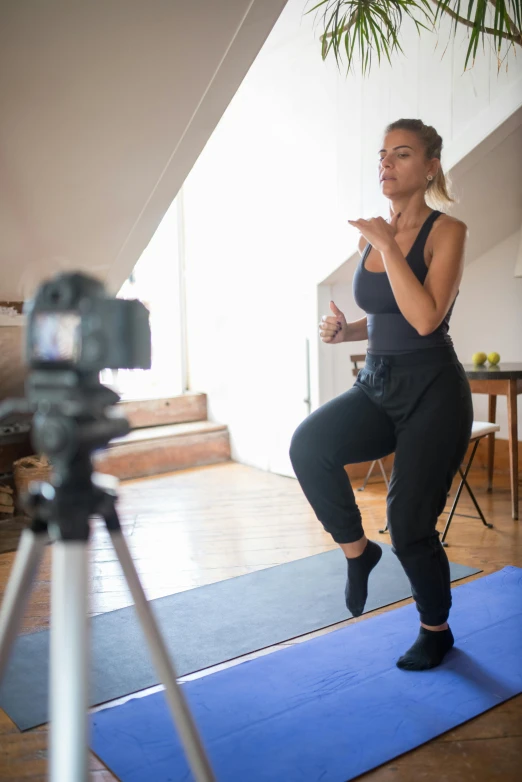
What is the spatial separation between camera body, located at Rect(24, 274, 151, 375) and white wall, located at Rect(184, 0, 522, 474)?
2.71m

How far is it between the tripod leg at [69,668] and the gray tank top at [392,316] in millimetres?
1174

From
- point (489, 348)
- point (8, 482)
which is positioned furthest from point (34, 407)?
point (489, 348)

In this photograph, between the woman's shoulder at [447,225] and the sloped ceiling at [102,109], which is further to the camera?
A: the sloped ceiling at [102,109]

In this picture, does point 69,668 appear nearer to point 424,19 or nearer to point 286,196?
point 424,19

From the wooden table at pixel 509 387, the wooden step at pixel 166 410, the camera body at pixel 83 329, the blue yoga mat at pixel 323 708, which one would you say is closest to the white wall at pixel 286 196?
the wooden step at pixel 166 410

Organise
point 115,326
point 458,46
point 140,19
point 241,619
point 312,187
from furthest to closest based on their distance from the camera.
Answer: point 312,187 < point 458,46 < point 241,619 < point 140,19 < point 115,326

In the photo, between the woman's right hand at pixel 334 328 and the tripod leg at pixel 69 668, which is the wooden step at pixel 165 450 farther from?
the tripod leg at pixel 69 668

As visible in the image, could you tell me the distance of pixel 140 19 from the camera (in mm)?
2215

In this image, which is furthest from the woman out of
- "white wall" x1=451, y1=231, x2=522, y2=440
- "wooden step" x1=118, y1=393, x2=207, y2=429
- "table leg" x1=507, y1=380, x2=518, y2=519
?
"wooden step" x1=118, y1=393, x2=207, y2=429

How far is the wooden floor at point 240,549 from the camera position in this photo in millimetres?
1588

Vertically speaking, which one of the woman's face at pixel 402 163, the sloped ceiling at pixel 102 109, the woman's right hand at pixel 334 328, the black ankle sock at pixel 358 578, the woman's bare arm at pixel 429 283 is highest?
the sloped ceiling at pixel 102 109

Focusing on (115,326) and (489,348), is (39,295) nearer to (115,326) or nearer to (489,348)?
(115,326)

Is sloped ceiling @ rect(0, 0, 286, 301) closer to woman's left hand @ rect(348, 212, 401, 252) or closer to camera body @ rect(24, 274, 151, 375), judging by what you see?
woman's left hand @ rect(348, 212, 401, 252)

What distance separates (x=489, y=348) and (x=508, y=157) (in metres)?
1.21
